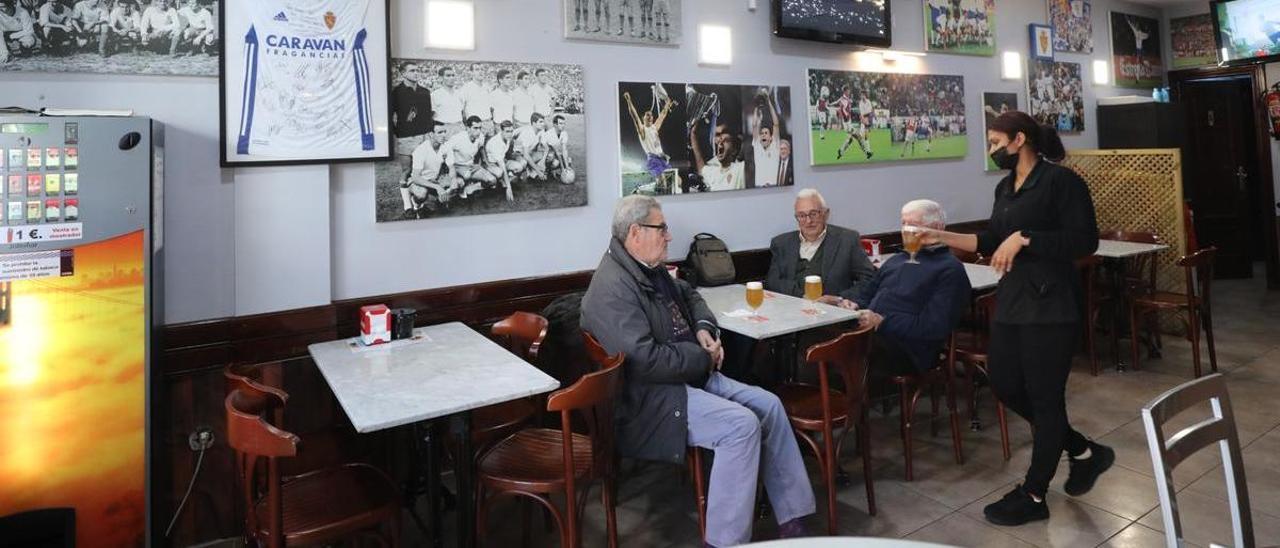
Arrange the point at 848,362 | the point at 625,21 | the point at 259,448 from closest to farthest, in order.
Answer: the point at 259,448 → the point at 848,362 → the point at 625,21

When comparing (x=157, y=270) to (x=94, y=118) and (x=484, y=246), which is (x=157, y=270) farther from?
(x=484, y=246)

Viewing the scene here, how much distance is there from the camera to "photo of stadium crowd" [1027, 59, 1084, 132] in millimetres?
6168

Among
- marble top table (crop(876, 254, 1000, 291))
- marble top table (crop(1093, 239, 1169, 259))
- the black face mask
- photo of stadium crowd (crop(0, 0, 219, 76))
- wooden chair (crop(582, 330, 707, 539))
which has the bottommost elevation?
wooden chair (crop(582, 330, 707, 539))

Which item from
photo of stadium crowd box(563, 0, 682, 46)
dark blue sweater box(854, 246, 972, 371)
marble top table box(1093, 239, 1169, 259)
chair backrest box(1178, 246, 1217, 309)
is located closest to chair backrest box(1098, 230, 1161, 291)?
marble top table box(1093, 239, 1169, 259)

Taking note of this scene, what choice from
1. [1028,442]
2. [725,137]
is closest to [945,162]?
[725,137]

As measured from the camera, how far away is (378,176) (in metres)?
3.32

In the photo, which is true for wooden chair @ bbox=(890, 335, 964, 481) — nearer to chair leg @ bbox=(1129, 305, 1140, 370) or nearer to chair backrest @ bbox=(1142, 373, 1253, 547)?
chair backrest @ bbox=(1142, 373, 1253, 547)

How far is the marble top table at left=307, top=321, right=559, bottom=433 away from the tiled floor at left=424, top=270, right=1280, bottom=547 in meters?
0.79

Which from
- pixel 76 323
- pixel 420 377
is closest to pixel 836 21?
pixel 420 377

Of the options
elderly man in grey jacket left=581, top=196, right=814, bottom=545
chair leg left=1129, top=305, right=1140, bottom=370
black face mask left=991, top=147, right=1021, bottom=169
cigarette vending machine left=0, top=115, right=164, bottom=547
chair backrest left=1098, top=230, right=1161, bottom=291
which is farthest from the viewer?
chair backrest left=1098, top=230, right=1161, bottom=291

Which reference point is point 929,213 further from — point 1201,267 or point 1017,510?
point 1201,267

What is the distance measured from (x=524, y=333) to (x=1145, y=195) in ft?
17.6

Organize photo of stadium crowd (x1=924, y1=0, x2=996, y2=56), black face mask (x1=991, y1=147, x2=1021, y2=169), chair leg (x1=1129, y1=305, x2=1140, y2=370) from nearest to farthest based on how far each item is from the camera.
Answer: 1. black face mask (x1=991, y1=147, x2=1021, y2=169)
2. chair leg (x1=1129, y1=305, x2=1140, y2=370)
3. photo of stadium crowd (x1=924, y1=0, x2=996, y2=56)

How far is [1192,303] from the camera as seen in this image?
466 cm
